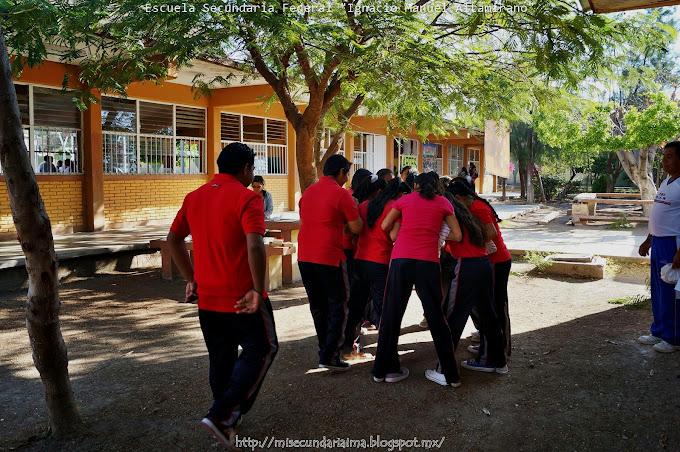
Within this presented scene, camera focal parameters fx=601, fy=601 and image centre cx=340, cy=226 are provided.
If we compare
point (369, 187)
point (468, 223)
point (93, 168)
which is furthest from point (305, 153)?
point (93, 168)

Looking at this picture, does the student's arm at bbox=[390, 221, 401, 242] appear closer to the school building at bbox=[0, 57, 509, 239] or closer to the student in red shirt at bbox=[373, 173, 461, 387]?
the student in red shirt at bbox=[373, 173, 461, 387]

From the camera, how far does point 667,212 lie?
5012mm

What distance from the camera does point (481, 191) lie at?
3538cm

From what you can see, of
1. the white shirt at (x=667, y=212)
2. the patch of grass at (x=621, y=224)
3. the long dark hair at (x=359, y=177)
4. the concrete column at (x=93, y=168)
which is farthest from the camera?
the patch of grass at (x=621, y=224)

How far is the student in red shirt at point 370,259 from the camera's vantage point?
4711 mm

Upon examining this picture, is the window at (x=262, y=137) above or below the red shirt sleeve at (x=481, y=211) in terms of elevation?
above

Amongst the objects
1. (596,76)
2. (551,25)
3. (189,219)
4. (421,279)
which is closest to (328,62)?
(551,25)

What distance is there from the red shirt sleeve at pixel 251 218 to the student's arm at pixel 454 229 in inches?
61.7

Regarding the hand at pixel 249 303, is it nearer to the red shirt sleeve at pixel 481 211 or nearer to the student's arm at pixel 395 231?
the student's arm at pixel 395 231

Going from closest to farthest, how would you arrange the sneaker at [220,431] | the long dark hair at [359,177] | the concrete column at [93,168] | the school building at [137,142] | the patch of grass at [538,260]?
the sneaker at [220,431], the long dark hair at [359,177], the patch of grass at [538,260], the school building at [137,142], the concrete column at [93,168]

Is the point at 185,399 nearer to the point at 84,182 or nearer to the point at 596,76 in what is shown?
the point at 596,76

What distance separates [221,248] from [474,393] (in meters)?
2.17

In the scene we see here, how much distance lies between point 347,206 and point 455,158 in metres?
30.2

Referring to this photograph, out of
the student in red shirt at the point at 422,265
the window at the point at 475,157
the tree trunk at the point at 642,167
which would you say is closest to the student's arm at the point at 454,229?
the student in red shirt at the point at 422,265
